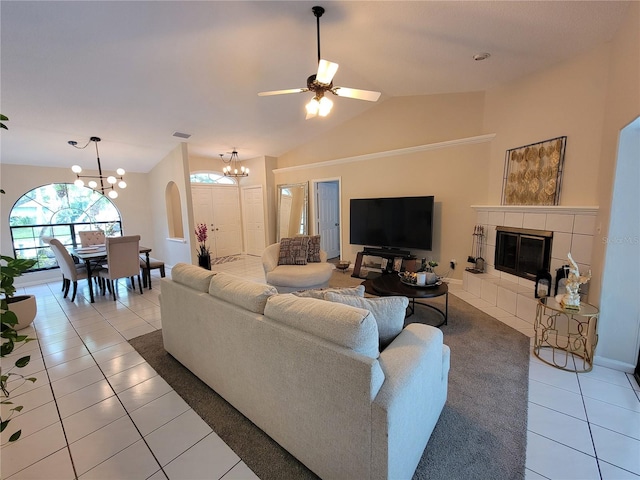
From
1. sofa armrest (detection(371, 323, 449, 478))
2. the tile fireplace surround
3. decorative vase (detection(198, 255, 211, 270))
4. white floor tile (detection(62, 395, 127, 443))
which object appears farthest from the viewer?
decorative vase (detection(198, 255, 211, 270))

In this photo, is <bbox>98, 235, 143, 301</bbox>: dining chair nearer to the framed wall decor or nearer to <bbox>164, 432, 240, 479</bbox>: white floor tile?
<bbox>164, 432, 240, 479</bbox>: white floor tile

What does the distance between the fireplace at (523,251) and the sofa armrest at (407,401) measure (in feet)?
8.01

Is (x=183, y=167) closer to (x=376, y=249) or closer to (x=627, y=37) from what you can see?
(x=376, y=249)

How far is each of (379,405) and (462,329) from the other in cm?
237

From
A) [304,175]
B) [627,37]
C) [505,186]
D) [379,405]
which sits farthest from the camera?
[304,175]

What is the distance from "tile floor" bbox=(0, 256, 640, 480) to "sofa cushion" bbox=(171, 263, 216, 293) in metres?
0.84

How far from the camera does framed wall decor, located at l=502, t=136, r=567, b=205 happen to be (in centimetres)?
312

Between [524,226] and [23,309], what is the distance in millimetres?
6207

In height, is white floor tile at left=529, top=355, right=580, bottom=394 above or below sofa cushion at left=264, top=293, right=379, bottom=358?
below

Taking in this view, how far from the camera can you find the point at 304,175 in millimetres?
6531

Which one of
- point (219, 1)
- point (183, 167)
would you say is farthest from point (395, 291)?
point (183, 167)

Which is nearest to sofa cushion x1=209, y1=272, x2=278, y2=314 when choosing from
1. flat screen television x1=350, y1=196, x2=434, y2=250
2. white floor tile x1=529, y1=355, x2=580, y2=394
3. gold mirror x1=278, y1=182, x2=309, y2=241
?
white floor tile x1=529, y1=355, x2=580, y2=394

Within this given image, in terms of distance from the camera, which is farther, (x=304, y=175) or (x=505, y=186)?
(x=304, y=175)

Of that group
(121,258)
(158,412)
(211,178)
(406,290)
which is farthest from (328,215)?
(158,412)
